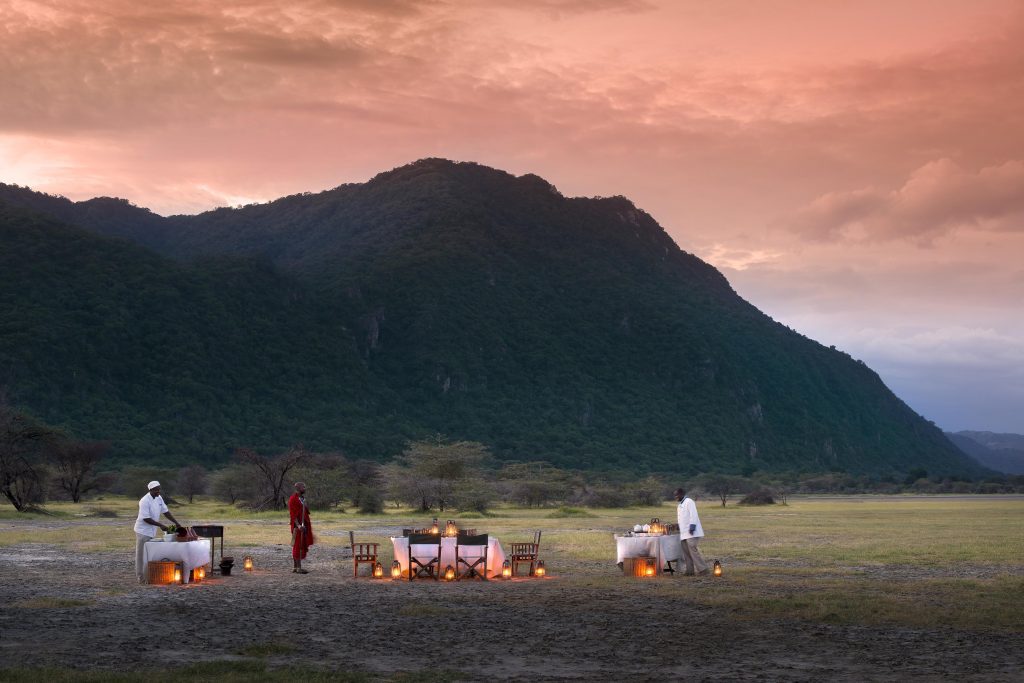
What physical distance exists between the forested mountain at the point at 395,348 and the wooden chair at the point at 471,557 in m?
86.8

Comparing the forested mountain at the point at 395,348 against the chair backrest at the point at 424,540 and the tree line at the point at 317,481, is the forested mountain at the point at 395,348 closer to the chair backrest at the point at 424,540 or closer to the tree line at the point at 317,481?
the tree line at the point at 317,481

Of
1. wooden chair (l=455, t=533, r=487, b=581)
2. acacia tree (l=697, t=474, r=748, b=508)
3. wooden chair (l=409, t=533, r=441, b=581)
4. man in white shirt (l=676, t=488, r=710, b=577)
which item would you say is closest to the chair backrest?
wooden chair (l=409, t=533, r=441, b=581)

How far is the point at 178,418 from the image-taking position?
11725cm

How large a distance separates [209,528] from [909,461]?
184687mm

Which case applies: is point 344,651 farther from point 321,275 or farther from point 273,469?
point 321,275

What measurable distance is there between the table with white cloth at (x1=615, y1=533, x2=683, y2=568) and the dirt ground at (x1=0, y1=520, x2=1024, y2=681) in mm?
1570

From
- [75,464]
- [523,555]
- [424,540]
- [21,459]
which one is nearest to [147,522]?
[424,540]

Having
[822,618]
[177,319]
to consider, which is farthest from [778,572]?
[177,319]

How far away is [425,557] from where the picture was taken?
20.5 meters

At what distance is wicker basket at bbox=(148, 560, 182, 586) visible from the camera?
19.2 meters

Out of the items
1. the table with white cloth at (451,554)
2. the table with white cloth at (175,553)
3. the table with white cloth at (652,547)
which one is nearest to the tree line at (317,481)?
the table with white cloth at (175,553)

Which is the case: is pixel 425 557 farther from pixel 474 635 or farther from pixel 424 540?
pixel 474 635

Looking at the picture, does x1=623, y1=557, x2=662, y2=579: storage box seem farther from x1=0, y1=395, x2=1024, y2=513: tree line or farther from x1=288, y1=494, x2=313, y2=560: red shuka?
x1=0, y1=395, x2=1024, y2=513: tree line

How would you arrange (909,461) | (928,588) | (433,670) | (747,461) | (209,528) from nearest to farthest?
(433,670) → (928,588) → (209,528) → (747,461) → (909,461)
